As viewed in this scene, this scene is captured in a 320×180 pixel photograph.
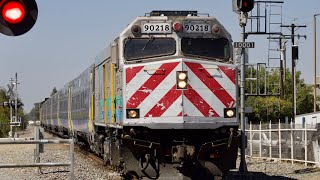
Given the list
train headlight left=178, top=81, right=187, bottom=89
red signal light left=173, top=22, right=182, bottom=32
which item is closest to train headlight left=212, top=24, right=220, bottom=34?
red signal light left=173, top=22, right=182, bottom=32

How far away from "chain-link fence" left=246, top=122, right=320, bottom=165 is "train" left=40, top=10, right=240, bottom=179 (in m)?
8.76

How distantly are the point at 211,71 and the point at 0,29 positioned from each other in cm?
618

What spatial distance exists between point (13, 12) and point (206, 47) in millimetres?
6352

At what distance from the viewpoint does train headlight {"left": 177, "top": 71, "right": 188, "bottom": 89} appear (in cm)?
1111

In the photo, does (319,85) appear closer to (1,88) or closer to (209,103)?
(1,88)

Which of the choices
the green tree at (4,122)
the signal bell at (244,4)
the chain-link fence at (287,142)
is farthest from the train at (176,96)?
the green tree at (4,122)

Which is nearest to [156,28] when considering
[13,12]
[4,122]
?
[13,12]

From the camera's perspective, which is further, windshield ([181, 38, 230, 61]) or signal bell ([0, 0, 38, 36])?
windshield ([181, 38, 230, 61])

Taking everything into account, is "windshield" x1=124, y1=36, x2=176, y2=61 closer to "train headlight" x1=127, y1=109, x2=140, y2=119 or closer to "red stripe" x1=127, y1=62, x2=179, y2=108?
"red stripe" x1=127, y1=62, x2=179, y2=108

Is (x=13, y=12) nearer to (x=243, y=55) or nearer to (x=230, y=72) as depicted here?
(x=230, y=72)

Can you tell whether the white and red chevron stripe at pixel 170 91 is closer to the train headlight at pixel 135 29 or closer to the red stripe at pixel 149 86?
the red stripe at pixel 149 86

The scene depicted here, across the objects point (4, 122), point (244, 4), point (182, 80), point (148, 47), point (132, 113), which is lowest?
point (4, 122)

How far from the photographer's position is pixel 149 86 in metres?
11.2

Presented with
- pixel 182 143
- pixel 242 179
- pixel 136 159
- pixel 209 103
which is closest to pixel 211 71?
pixel 209 103
